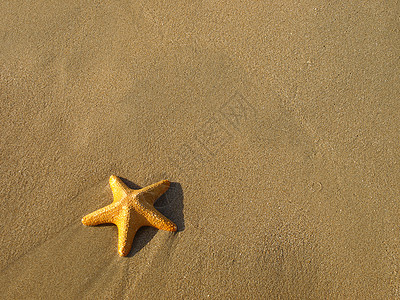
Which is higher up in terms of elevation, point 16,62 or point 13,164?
point 16,62

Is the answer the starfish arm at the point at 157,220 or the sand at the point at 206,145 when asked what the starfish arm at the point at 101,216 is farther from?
the starfish arm at the point at 157,220

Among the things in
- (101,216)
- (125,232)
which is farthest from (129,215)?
(101,216)

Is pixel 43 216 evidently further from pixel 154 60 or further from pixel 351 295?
pixel 351 295

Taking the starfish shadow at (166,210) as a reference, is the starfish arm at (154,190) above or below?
above

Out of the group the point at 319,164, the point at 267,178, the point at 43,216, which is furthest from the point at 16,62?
the point at 319,164

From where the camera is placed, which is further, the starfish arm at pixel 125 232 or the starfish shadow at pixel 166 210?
the starfish shadow at pixel 166 210

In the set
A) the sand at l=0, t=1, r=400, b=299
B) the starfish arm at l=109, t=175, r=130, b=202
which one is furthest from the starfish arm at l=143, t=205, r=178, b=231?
the starfish arm at l=109, t=175, r=130, b=202

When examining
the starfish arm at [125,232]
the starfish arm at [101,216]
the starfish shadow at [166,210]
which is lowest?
the starfish shadow at [166,210]

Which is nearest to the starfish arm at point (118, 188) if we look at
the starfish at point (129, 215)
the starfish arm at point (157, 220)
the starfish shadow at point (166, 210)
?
the starfish at point (129, 215)
